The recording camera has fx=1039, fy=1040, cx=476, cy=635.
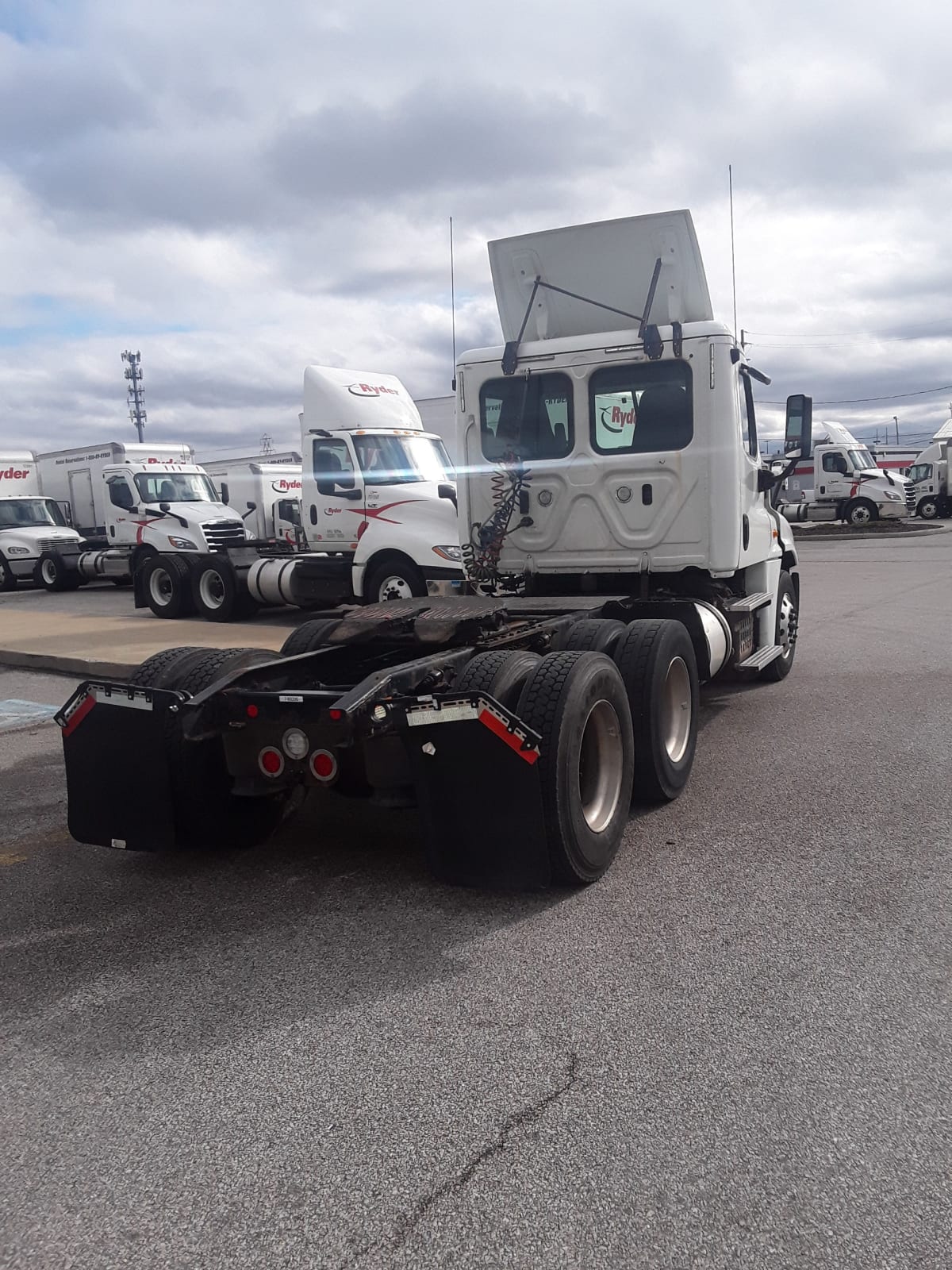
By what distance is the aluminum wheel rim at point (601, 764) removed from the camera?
4.78m

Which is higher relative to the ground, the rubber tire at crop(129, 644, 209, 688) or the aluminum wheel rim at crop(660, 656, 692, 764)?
the rubber tire at crop(129, 644, 209, 688)

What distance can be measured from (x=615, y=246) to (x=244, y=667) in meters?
4.50

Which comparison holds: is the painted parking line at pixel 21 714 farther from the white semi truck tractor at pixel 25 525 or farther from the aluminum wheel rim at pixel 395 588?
the white semi truck tractor at pixel 25 525

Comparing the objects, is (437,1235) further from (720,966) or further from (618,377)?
(618,377)

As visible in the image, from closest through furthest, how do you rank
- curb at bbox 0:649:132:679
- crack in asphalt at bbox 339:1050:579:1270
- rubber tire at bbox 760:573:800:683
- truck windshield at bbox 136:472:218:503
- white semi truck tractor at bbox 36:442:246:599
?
crack in asphalt at bbox 339:1050:579:1270 → rubber tire at bbox 760:573:800:683 → curb at bbox 0:649:132:679 → white semi truck tractor at bbox 36:442:246:599 → truck windshield at bbox 136:472:218:503

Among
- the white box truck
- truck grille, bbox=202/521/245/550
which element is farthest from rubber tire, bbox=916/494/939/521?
truck grille, bbox=202/521/245/550

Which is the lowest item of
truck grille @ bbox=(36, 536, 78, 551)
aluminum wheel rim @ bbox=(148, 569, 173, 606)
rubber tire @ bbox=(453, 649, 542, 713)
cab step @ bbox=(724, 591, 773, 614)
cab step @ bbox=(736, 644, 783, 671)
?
cab step @ bbox=(736, 644, 783, 671)

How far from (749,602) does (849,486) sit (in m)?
30.3

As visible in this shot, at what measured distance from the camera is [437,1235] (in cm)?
241

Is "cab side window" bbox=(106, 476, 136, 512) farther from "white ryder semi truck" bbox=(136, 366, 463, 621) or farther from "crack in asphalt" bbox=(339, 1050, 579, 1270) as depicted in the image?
"crack in asphalt" bbox=(339, 1050, 579, 1270)

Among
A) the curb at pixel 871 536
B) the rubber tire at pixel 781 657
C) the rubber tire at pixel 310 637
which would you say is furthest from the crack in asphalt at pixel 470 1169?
the curb at pixel 871 536

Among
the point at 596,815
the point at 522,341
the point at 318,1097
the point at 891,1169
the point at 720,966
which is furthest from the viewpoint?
the point at 522,341

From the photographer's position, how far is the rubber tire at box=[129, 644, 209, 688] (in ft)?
16.6

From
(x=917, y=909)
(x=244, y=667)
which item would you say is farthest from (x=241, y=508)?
(x=917, y=909)
